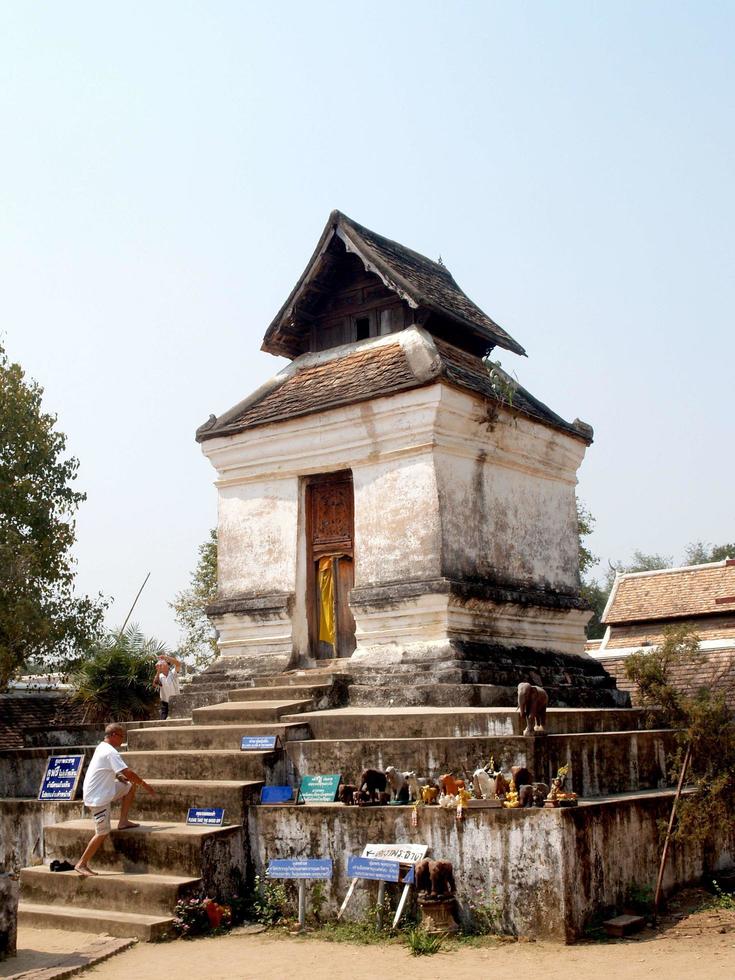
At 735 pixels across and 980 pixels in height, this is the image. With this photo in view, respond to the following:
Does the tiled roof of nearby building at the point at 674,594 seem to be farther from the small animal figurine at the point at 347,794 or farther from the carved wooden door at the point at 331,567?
the small animal figurine at the point at 347,794

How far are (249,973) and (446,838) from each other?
183 centimetres

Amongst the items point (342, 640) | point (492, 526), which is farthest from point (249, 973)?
point (492, 526)

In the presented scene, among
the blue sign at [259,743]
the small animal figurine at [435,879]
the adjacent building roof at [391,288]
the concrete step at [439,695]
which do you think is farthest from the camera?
the adjacent building roof at [391,288]

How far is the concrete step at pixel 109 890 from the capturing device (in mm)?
8258

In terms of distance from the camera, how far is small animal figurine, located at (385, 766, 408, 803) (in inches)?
336

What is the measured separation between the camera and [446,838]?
804cm

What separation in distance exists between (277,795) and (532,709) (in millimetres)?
2395

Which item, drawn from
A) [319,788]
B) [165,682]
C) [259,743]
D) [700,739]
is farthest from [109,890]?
[700,739]

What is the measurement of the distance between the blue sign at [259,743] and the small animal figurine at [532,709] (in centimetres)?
238

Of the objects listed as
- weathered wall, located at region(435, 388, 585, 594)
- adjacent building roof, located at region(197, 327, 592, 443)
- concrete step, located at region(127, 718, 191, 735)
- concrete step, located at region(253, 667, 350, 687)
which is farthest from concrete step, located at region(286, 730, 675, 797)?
adjacent building roof, located at region(197, 327, 592, 443)

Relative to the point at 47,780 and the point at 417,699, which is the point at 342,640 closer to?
the point at 417,699

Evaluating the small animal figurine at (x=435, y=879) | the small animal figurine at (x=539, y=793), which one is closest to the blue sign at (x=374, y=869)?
the small animal figurine at (x=435, y=879)

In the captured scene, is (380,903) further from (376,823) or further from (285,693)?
(285,693)

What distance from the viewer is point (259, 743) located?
9.64m
